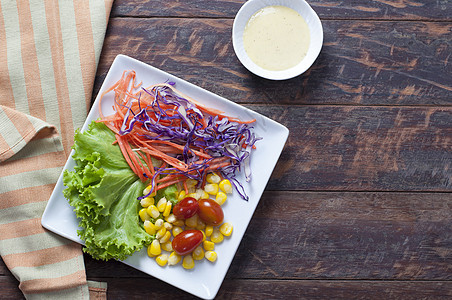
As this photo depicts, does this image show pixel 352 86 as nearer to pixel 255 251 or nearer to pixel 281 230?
pixel 281 230

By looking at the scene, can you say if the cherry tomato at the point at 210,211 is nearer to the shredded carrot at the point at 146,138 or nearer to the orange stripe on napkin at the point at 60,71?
the shredded carrot at the point at 146,138

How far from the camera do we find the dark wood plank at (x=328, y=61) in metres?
2.64

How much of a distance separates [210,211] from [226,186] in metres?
0.17

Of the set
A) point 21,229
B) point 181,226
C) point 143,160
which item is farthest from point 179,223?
point 21,229

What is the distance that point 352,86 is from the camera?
8.75ft

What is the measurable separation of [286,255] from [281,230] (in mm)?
148

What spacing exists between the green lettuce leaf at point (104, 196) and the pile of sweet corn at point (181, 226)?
0.06m

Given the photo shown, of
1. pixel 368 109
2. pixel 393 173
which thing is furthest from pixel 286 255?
pixel 368 109

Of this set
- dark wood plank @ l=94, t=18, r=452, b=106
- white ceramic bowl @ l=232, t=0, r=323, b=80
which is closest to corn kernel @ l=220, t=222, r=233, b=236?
dark wood plank @ l=94, t=18, r=452, b=106

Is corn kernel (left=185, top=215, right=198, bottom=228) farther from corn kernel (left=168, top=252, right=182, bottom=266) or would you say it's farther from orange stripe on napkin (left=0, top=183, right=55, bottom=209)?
orange stripe on napkin (left=0, top=183, right=55, bottom=209)

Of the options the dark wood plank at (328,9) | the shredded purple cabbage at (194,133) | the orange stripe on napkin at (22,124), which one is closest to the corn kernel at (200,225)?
the shredded purple cabbage at (194,133)

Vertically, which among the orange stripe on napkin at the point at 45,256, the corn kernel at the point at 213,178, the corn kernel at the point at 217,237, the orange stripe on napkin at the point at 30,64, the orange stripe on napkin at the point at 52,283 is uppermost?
the orange stripe on napkin at the point at 30,64

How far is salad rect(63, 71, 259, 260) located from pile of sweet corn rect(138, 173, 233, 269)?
1 centimetres

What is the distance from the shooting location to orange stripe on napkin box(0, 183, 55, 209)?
8.06ft
